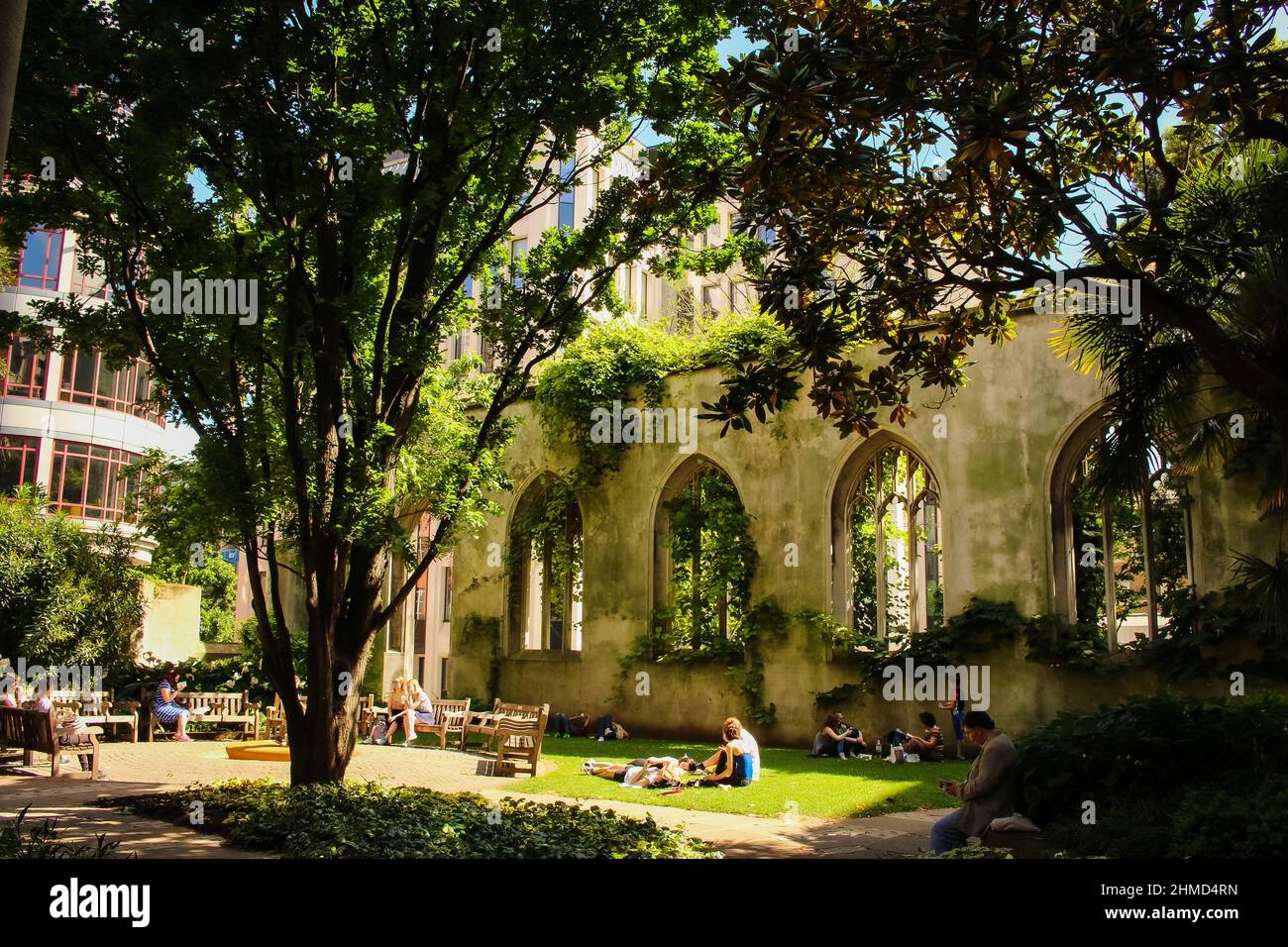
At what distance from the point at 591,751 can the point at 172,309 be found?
10442 mm

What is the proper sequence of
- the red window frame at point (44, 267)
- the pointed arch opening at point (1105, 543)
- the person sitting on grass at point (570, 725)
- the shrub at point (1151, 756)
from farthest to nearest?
the red window frame at point (44, 267) → the person sitting on grass at point (570, 725) → the pointed arch opening at point (1105, 543) → the shrub at point (1151, 756)

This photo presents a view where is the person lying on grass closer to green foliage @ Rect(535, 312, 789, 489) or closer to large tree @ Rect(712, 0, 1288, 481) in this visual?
large tree @ Rect(712, 0, 1288, 481)

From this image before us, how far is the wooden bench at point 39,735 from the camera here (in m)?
13.1

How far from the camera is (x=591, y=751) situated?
17.6m

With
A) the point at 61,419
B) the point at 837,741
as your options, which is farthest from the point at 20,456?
the point at 837,741

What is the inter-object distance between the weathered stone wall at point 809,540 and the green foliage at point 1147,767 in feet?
22.1

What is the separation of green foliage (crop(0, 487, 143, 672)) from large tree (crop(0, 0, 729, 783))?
14807 millimetres

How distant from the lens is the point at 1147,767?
29.2 ft

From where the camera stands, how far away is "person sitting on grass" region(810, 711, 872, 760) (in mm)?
16969

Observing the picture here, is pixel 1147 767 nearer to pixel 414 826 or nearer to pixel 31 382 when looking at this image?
pixel 414 826

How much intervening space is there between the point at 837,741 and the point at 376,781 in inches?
313

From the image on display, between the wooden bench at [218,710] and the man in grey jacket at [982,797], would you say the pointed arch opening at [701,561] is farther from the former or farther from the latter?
the man in grey jacket at [982,797]

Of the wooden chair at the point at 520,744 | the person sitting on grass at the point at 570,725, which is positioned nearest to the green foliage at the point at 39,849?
the wooden chair at the point at 520,744
